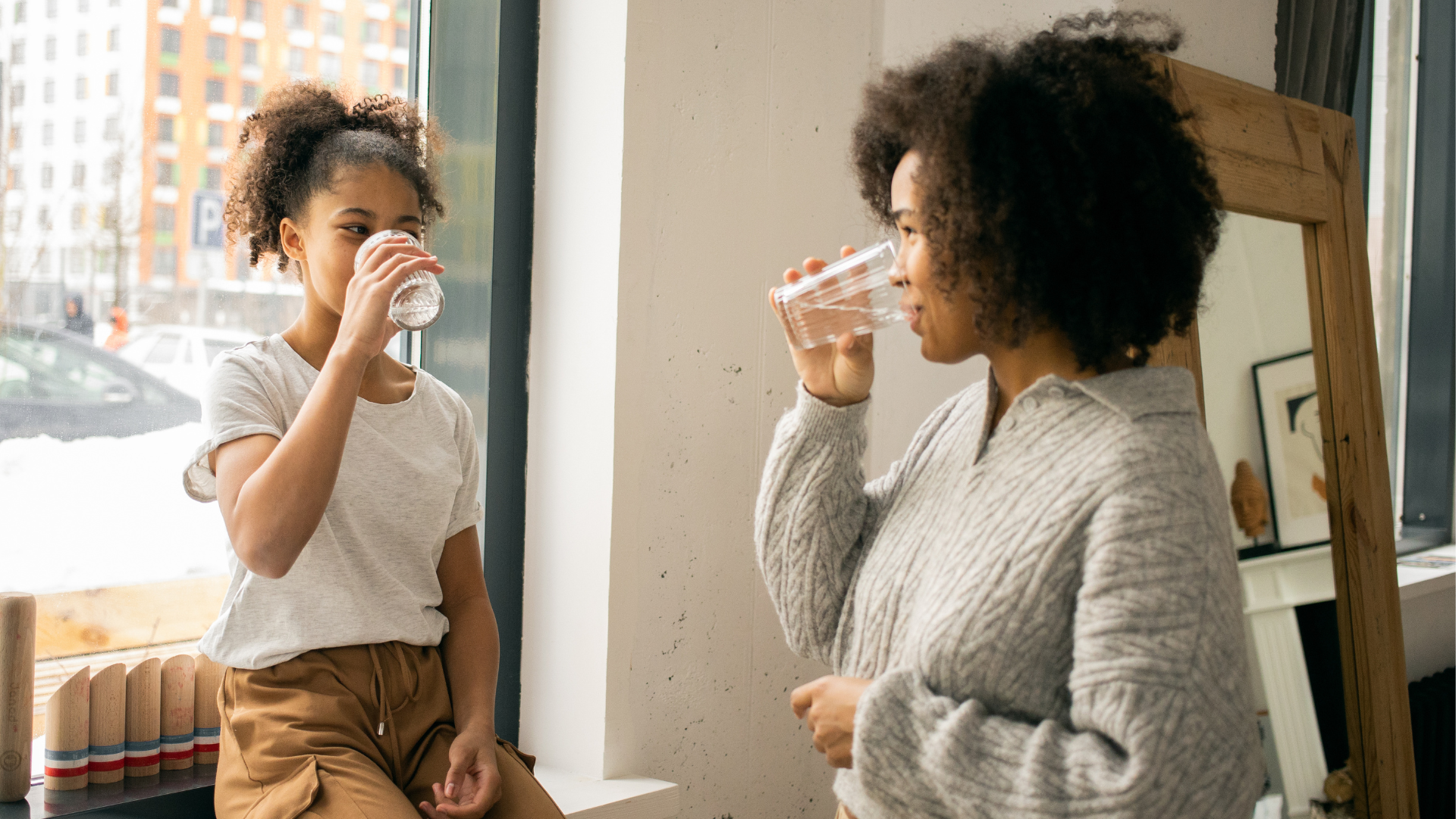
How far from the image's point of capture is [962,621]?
980 millimetres

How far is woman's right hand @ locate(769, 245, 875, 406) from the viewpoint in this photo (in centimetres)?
122

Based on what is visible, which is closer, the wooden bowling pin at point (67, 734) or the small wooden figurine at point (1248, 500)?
the wooden bowling pin at point (67, 734)

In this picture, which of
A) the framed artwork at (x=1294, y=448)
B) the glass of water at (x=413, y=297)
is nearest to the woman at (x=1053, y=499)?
the glass of water at (x=413, y=297)

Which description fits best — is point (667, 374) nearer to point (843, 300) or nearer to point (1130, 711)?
point (843, 300)

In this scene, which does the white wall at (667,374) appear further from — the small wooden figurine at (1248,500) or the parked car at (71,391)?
the small wooden figurine at (1248,500)

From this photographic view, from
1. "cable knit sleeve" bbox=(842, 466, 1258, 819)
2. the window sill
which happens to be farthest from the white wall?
"cable knit sleeve" bbox=(842, 466, 1258, 819)

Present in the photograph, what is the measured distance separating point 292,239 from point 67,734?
0.72 m

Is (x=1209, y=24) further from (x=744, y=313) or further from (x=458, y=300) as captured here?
(x=458, y=300)

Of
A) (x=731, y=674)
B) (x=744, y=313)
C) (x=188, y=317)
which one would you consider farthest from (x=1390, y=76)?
(x=188, y=317)

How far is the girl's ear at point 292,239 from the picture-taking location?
4.37ft

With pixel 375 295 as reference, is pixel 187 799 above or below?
below

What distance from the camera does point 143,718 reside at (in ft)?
4.61

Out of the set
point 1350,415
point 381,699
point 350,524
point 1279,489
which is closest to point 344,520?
point 350,524

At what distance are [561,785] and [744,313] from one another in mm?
913
